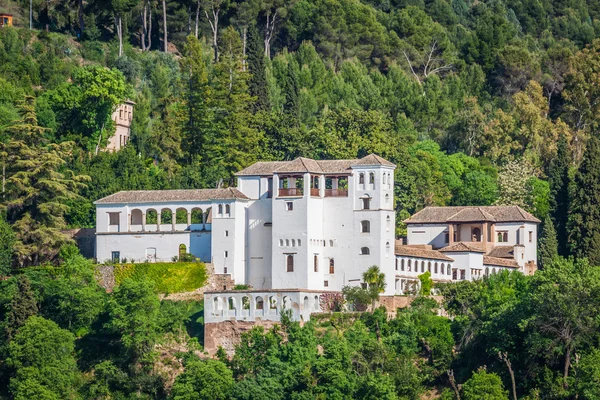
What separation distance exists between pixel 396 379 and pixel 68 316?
1802 centimetres

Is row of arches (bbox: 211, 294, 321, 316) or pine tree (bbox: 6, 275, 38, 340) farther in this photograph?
pine tree (bbox: 6, 275, 38, 340)

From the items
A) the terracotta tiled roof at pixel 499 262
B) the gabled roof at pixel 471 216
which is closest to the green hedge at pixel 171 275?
the gabled roof at pixel 471 216

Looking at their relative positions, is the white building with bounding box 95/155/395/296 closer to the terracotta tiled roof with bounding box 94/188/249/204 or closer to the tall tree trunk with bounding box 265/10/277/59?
the terracotta tiled roof with bounding box 94/188/249/204

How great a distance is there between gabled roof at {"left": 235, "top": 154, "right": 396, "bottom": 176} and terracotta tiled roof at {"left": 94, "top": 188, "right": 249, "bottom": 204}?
75.2 inches

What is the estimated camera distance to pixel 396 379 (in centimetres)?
7950

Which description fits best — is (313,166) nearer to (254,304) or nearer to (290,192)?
(290,192)

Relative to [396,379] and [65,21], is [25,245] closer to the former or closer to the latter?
[396,379]

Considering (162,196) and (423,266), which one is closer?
(423,266)

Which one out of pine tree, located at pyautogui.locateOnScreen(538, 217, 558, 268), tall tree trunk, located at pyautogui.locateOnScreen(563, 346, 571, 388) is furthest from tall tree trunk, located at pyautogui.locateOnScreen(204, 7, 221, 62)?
tall tree trunk, located at pyautogui.locateOnScreen(563, 346, 571, 388)

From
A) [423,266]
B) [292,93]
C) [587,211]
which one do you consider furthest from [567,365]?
[292,93]

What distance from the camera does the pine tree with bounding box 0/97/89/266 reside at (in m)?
91.4

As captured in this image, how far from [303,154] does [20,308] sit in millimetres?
24661

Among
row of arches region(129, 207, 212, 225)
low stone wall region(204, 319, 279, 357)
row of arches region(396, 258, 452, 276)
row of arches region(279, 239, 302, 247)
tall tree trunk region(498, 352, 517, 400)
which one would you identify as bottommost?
tall tree trunk region(498, 352, 517, 400)

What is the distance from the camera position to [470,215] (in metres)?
97.0
